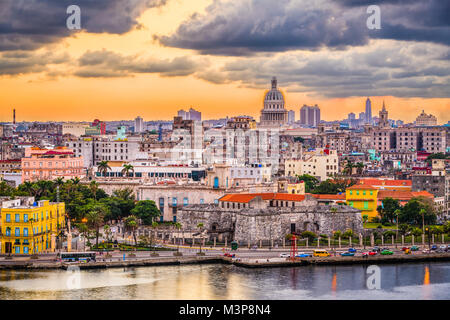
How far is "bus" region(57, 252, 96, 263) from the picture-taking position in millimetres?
53375

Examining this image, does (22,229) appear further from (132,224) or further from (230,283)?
(230,283)

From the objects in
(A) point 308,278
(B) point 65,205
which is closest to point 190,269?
(A) point 308,278

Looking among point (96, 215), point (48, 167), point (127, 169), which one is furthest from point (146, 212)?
point (48, 167)

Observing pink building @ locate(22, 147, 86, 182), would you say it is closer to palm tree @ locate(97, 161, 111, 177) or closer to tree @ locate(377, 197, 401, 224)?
palm tree @ locate(97, 161, 111, 177)

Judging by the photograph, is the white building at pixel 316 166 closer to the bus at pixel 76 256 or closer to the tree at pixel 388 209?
the tree at pixel 388 209

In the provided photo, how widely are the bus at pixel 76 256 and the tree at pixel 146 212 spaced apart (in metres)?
12.5

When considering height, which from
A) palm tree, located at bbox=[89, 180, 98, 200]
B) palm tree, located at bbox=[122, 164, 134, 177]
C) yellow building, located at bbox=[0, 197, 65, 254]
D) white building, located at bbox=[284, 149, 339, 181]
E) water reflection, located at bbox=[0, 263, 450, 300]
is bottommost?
water reflection, located at bbox=[0, 263, 450, 300]

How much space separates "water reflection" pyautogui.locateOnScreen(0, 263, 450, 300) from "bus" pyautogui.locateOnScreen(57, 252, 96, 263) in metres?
1.59

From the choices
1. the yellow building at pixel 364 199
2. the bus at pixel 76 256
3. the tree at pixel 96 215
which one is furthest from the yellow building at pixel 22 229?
the yellow building at pixel 364 199

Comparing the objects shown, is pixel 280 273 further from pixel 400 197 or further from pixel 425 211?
pixel 400 197

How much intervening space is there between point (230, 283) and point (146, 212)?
1822 centimetres

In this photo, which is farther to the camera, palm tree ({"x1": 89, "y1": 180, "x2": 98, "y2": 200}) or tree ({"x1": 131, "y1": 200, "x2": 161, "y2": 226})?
palm tree ({"x1": 89, "y1": 180, "x2": 98, "y2": 200})

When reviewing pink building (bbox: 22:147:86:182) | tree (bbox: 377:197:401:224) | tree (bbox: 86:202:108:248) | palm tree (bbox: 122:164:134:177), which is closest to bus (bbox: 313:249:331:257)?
tree (bbox: 86:202:108:248)
